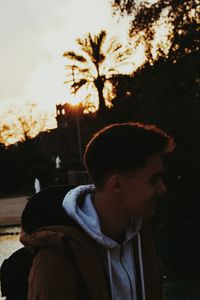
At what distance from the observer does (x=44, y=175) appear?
25438 mm

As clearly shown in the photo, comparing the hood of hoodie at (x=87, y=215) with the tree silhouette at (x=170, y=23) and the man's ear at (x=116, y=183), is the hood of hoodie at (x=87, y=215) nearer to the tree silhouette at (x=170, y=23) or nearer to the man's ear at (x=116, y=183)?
the man's ear at (x=116, y=183)

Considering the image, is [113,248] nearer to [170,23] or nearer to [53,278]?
[53,278]

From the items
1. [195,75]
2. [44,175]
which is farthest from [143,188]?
[44,175]

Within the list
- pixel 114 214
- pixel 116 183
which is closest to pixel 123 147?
pixel 116 183

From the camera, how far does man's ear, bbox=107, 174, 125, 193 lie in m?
1.81

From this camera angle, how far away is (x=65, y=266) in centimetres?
157

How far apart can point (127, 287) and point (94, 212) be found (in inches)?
11.0

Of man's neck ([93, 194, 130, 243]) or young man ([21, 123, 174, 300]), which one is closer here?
young man ([21, 123, 174, 300])

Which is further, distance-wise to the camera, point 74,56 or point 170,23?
point 74,56

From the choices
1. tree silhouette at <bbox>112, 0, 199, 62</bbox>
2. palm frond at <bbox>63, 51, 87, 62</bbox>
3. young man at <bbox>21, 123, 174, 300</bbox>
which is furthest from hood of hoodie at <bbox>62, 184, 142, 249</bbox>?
palm frond at <bbox>63, 51, 87, 62</bbox>

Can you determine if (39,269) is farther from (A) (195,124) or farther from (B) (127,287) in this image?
(A) (195,124)

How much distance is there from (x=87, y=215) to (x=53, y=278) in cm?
33

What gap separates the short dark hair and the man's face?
1.2 inches

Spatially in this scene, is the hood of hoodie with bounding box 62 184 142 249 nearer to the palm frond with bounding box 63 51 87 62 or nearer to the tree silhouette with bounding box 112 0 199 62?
the tree silhouette with bounding box 112 0 199 62
